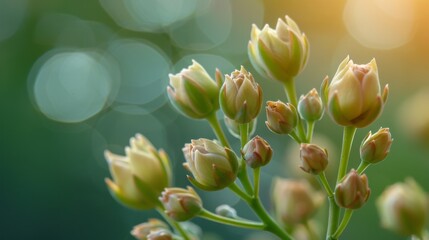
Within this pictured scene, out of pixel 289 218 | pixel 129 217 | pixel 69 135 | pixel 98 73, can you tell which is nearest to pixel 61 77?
pixel 98 73

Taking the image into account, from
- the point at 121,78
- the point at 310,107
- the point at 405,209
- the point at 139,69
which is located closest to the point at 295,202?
the point at 405,209

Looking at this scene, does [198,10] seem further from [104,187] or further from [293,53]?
[293,53]

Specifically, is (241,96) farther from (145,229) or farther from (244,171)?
(145,229)

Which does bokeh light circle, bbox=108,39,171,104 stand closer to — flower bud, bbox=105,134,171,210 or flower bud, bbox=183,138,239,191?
flower bud, bbox=105,134,171,210

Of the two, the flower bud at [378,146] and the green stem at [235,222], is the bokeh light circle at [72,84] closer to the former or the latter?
the green stem at [235,222]

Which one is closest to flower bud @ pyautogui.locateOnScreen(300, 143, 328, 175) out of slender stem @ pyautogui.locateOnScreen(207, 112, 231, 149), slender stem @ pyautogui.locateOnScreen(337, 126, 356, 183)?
slender stem @ pyautogui.locateOnScreen(337, 126, 356, 183)

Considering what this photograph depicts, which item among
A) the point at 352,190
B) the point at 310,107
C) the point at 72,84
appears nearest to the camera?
the point at 352,190

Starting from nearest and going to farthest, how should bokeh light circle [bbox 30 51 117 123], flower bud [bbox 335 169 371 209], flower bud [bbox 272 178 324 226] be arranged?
flower bud [bbox 335 169 371 209]
flower bud [bbox 272 178 324 226]
bokeh light circle [bbox 30 51 117 123]
